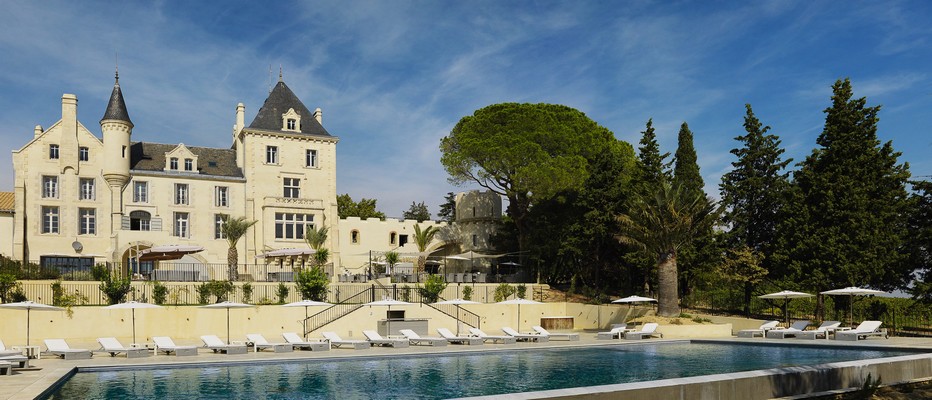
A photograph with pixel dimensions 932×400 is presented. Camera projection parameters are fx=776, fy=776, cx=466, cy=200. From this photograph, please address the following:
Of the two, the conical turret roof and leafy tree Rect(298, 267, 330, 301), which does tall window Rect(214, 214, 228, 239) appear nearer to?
the conical turret roof

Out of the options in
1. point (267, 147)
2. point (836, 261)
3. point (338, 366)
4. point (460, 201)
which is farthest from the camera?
point (460, 201)

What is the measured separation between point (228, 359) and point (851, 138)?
26.9 m

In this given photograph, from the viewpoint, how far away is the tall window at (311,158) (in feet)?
168

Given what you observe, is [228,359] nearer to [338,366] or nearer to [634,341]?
[338,366]

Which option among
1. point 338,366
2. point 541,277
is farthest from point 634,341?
point 541,277

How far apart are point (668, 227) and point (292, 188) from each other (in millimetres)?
26243

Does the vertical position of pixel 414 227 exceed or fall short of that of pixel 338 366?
it exceeds it

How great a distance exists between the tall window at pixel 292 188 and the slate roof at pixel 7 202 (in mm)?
15366

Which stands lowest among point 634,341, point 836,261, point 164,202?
point 634,341

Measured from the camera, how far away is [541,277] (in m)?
49.7

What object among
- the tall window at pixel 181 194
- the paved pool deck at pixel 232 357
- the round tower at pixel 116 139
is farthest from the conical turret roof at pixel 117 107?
the paved pool deck at pixel 232 357

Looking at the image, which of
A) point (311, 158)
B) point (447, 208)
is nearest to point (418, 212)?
point (447, 208)

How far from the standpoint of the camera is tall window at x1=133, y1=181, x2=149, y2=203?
1825 inches

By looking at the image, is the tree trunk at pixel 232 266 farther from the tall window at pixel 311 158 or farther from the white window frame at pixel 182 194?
the tall window at pixel 311 158
